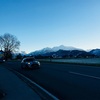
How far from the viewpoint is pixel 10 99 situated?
9289mm

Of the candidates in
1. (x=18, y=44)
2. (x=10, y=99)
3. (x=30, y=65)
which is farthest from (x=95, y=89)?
(x=18, y=44)

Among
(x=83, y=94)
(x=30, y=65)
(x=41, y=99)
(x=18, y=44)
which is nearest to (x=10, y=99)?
(x=41, y=99)

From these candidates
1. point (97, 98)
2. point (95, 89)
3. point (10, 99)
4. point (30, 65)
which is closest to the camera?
point (97, 98)

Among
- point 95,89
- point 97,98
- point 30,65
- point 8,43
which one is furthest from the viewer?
point 8,43

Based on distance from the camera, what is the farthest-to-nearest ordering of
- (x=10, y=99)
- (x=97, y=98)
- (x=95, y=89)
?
(x=95, y=89) → (x=10, y=99) → (x=97, y=98)

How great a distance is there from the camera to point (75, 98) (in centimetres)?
893

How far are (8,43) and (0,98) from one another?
400 ft

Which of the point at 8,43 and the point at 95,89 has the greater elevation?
the point at 8,43

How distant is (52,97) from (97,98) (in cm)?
185

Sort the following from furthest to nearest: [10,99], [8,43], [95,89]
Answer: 1. [8,43]
2. [95,89]
3. [10,99]

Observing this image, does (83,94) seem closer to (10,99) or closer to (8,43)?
(10,99)

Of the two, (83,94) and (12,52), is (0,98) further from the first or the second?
(12,52)

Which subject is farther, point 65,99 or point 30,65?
point 30,65

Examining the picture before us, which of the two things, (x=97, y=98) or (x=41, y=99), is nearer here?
(x=97, y=98)
